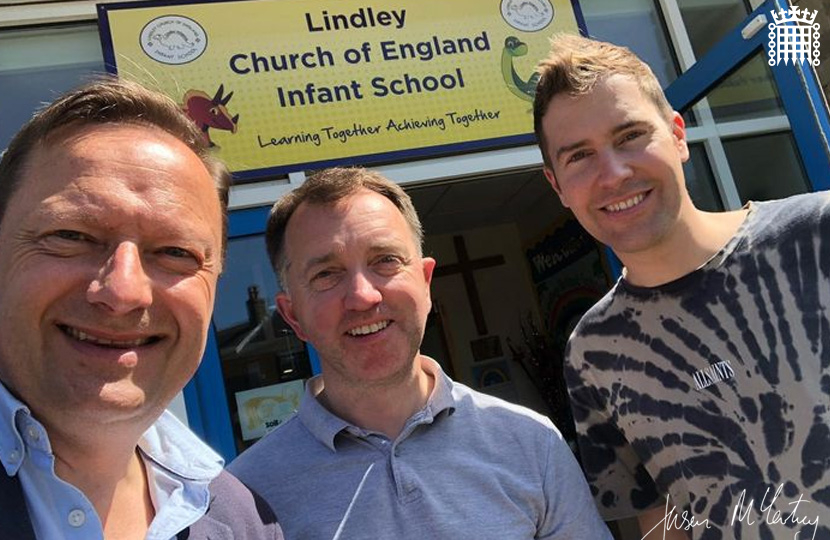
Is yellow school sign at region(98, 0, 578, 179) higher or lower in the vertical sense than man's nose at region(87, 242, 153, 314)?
higher

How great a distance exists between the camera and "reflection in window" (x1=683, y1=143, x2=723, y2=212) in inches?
126

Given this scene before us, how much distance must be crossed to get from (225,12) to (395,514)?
107 inches

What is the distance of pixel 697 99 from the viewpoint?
303 centimetres

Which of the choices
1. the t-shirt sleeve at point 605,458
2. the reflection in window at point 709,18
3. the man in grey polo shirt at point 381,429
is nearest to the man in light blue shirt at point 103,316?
the man in grey polo shirt at point 381,429

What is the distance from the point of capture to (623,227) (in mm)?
1511

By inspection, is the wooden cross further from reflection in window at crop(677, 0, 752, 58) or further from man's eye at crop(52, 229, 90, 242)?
man's eye at crop(52, 229, 90, 242)

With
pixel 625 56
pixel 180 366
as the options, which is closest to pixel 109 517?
pixel 180 366

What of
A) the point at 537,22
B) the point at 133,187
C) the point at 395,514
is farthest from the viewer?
the point at 537,22

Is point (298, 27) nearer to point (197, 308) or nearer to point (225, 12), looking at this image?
point (225, 12)

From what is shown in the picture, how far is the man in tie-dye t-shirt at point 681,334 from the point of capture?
1.33m

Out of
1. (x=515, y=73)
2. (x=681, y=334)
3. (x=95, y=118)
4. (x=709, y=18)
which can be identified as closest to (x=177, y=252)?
(x=95, y=118)

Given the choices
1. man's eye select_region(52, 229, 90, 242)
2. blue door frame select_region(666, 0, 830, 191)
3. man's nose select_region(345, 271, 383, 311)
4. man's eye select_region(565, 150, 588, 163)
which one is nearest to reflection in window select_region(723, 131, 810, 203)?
blue door frame select_region(666, 0, 830, 191)

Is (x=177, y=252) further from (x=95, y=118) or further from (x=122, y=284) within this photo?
(x=95, y=118)
